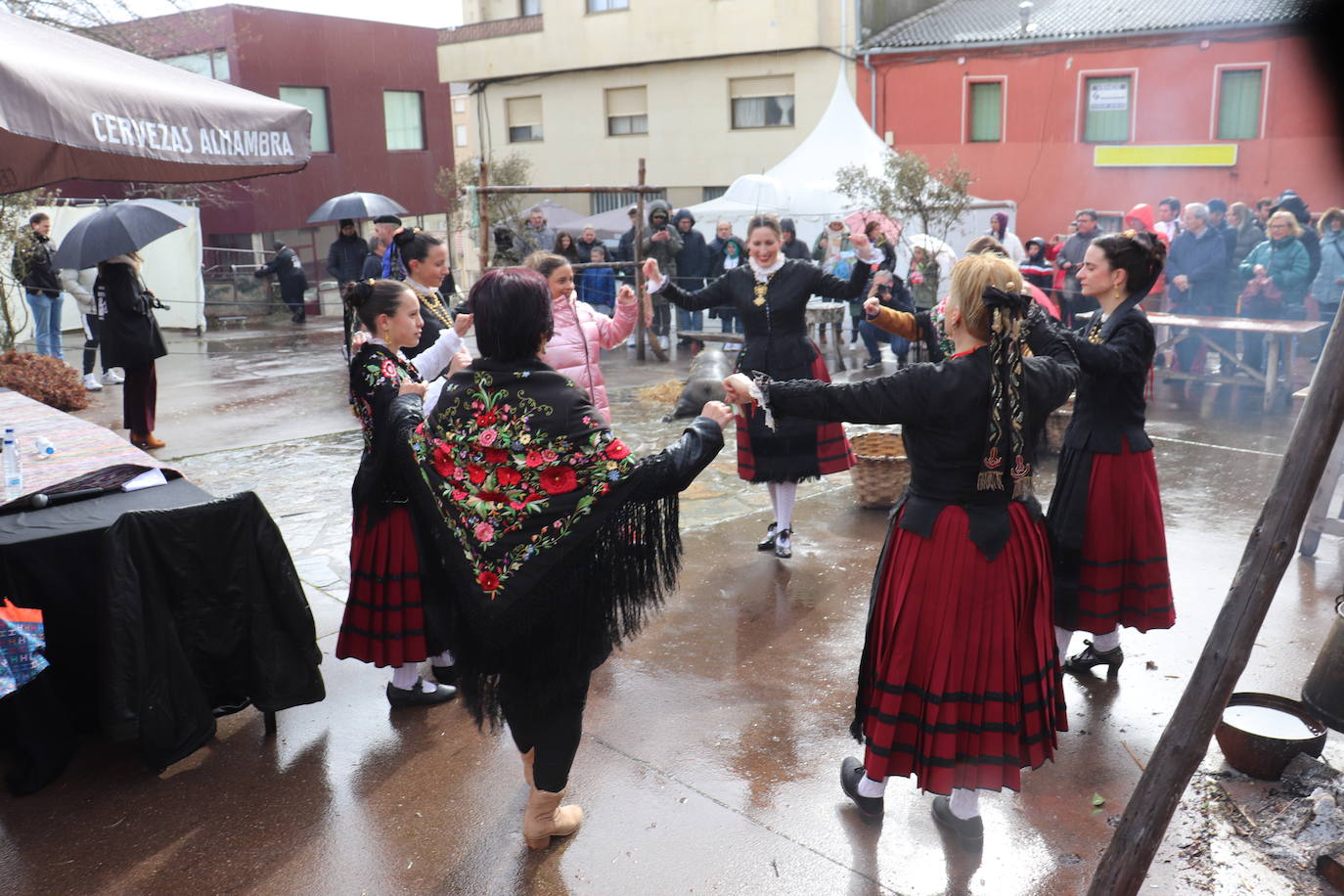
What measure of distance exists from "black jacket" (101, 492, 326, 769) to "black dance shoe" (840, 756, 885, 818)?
1.92 meters

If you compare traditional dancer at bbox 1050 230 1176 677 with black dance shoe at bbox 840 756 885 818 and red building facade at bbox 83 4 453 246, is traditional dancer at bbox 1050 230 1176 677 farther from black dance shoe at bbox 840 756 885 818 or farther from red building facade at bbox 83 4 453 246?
red building facade at bbox 83 4 453 246

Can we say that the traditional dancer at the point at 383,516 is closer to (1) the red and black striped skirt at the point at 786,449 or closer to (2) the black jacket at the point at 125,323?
(1) the red and black striped skirt at the point at 786,449

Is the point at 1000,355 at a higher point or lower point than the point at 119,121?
lower

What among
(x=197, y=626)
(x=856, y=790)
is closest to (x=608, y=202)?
(x=197, y=626)

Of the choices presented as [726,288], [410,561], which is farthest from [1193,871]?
[726,288]

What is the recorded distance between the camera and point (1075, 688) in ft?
14.4

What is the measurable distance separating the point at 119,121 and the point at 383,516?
5.66 ft

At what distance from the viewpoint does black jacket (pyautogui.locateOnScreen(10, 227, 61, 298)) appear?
11.6 meters

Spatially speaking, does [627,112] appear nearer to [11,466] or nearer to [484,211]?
[484,211]

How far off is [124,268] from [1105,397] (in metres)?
7.77

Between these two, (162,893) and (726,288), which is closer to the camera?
(162,893)

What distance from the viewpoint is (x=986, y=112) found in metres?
22.2

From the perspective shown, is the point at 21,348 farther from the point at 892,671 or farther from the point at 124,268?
the point at 892,671

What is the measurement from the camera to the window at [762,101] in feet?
79.3
